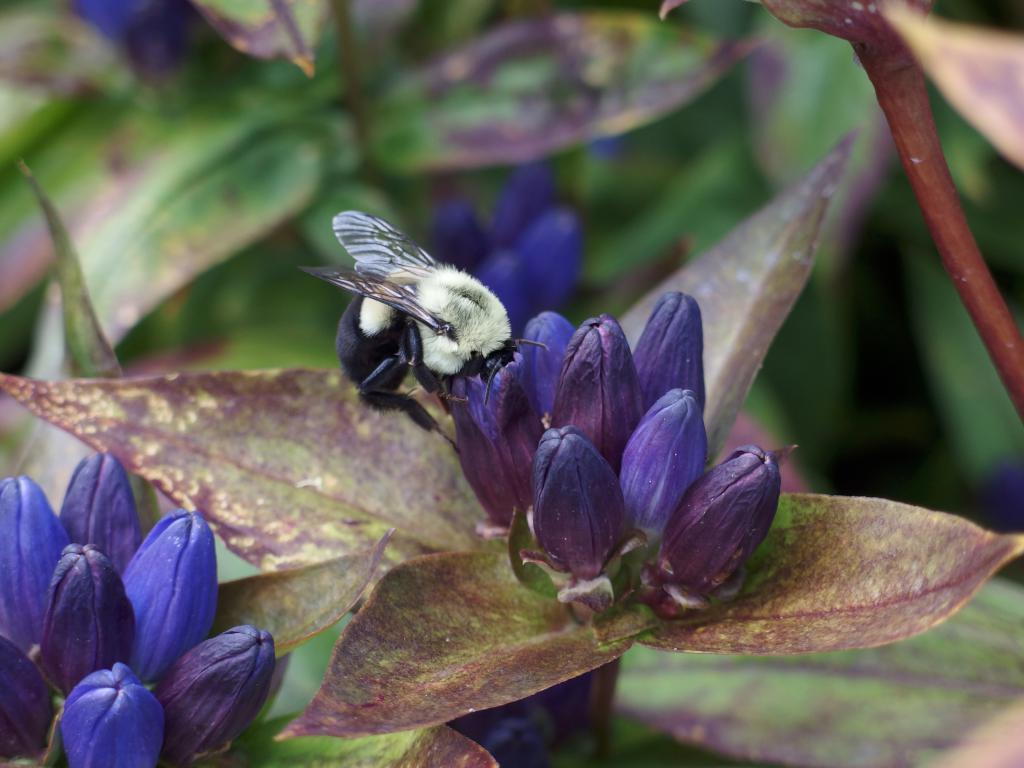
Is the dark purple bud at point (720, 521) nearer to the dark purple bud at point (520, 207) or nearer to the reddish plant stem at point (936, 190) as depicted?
the reddish plant stem at point (936, 190)

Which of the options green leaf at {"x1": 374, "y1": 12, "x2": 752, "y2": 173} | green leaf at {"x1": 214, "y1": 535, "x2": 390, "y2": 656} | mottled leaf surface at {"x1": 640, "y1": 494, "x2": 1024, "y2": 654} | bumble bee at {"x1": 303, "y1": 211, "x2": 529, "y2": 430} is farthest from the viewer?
green leaf at {"x1": 374, "y1": 12, "x2": 752, "y2": 173}

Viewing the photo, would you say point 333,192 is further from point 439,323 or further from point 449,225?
point 439,323

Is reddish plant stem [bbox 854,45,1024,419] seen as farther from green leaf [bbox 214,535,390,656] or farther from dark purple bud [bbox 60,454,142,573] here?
dark purple bud [bbox 60,454,142,573]

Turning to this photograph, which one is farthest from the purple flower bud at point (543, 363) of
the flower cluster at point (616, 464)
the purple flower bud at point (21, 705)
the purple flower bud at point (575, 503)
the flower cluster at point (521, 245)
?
the flower cluster at point (521, 245)

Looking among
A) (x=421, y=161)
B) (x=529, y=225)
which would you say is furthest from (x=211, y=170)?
(x=529, y=225)

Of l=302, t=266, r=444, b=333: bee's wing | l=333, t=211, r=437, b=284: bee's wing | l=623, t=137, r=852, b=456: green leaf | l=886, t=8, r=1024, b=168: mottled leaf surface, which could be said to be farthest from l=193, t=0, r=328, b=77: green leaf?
l=886, t=8, r=1024, b=168: mottled leaf surface
